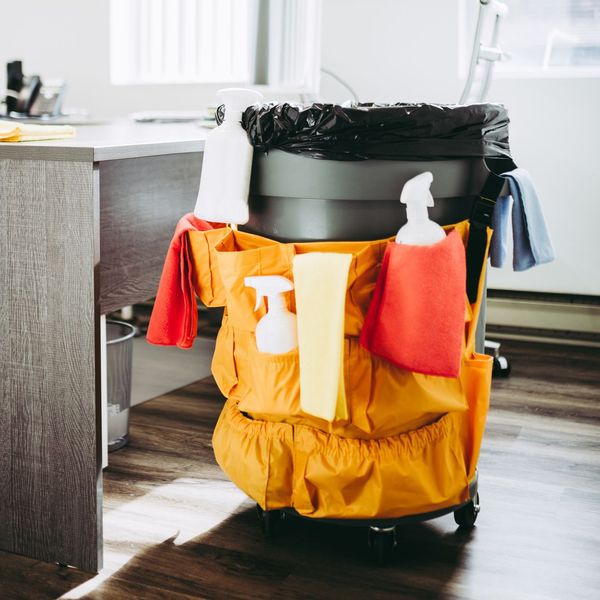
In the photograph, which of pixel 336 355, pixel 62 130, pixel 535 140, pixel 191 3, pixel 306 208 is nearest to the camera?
pixel 336 355

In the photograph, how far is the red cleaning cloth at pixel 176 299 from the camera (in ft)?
4.57

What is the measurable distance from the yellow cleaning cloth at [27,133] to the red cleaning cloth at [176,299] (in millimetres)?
311

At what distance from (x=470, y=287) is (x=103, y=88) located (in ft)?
8.45

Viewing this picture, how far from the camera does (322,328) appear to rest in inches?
47.8

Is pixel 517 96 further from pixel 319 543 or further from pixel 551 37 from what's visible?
pixel 319 543

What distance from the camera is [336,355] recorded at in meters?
1.20

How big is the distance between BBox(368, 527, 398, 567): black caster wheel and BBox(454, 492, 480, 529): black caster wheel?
7.0 inches

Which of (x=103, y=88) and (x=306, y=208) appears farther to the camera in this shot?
(x=103, y=88)

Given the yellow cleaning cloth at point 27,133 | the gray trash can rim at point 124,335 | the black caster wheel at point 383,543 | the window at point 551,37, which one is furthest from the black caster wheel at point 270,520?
the window at point 551,37

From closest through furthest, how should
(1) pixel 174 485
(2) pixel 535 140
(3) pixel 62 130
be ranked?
(3) pixel 62 130, (1) pixel 174 485, (2) pixel 535 140

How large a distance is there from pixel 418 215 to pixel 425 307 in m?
0.15

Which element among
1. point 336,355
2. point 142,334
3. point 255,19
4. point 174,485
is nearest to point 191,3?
point 255,19

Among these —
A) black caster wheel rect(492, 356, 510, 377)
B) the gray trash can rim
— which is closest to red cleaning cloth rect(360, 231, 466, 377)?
the gray trash can rim

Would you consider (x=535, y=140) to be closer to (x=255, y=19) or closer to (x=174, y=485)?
(x=255, y=19)
